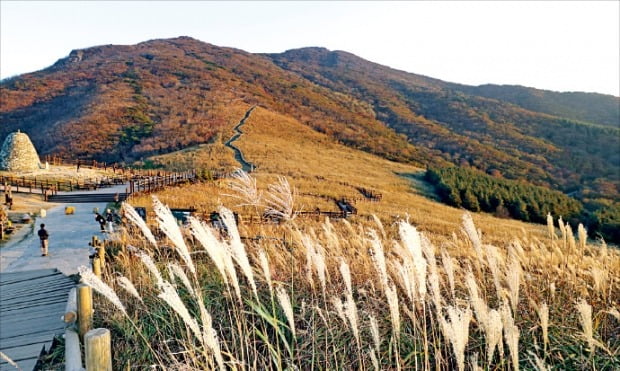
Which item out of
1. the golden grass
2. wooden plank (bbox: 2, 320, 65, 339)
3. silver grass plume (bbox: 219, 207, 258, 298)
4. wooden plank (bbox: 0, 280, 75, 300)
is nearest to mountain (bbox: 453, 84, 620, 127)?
the golden grass

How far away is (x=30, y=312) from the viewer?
6.43 m

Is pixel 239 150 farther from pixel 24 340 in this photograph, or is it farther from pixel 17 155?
pixel 24 340

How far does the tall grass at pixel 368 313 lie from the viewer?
104 inches

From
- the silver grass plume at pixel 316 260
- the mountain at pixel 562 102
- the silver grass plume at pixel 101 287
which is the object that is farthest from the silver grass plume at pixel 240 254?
the mountain at pixel 562 102

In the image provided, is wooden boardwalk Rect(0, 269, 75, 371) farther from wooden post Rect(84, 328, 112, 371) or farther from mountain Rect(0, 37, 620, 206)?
mountain Rect(0, 37, 620, 206)

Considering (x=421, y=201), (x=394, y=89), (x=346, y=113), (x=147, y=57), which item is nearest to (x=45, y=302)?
(x=421, y=201)

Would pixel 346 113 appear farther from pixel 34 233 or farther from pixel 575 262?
pixel 575 262

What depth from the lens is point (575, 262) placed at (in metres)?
5.13

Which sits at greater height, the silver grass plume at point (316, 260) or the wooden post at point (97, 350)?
the silver grass plume at point (316, 260)

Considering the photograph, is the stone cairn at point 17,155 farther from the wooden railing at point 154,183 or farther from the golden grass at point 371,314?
the golden grass at point 371,314

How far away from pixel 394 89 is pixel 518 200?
97389mm

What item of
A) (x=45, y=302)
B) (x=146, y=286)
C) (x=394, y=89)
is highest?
(x=394, y=89)

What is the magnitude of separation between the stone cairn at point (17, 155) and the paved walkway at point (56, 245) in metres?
15.5

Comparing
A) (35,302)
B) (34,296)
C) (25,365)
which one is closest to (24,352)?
(25,365)
